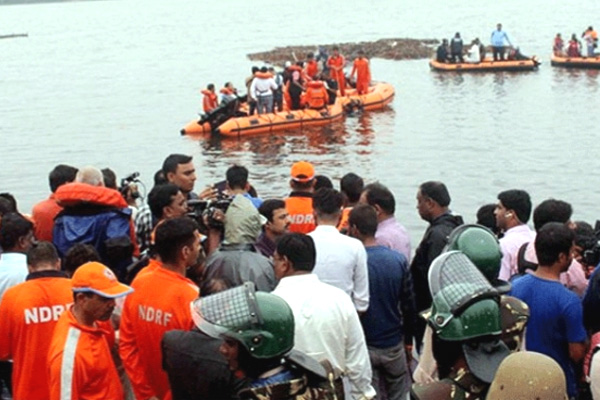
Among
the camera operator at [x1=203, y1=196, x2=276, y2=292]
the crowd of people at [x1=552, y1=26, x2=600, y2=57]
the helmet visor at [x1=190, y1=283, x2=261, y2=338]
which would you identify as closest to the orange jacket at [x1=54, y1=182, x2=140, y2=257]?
the camera operator at [x1=203, y1=196, x2=276, y2=292]

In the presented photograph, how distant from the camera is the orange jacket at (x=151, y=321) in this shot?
454cm

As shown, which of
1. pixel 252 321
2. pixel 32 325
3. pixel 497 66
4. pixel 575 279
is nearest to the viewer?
pixel 252 321

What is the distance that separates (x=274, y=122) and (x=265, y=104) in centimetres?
67

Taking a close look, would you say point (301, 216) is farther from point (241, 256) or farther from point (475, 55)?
point (475, 55)

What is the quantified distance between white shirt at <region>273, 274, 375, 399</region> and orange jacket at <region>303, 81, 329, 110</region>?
765 inches

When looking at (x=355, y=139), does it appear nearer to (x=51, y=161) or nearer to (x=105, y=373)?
(x=51, y=161)

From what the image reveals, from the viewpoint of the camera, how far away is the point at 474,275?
11.9 feet

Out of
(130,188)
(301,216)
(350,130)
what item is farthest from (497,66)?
(301,216)

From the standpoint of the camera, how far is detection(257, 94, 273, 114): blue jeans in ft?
77.6

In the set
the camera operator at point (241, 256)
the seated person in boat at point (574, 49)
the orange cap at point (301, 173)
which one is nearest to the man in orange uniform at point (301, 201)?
the orange cap at point (301, 173)

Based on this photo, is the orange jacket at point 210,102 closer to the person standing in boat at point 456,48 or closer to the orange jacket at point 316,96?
the orange jacket at point 316,96

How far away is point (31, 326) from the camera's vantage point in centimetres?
479

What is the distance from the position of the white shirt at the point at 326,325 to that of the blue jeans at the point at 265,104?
19.3m

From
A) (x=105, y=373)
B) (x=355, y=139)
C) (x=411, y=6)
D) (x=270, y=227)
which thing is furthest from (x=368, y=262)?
(x=411, y=6)
